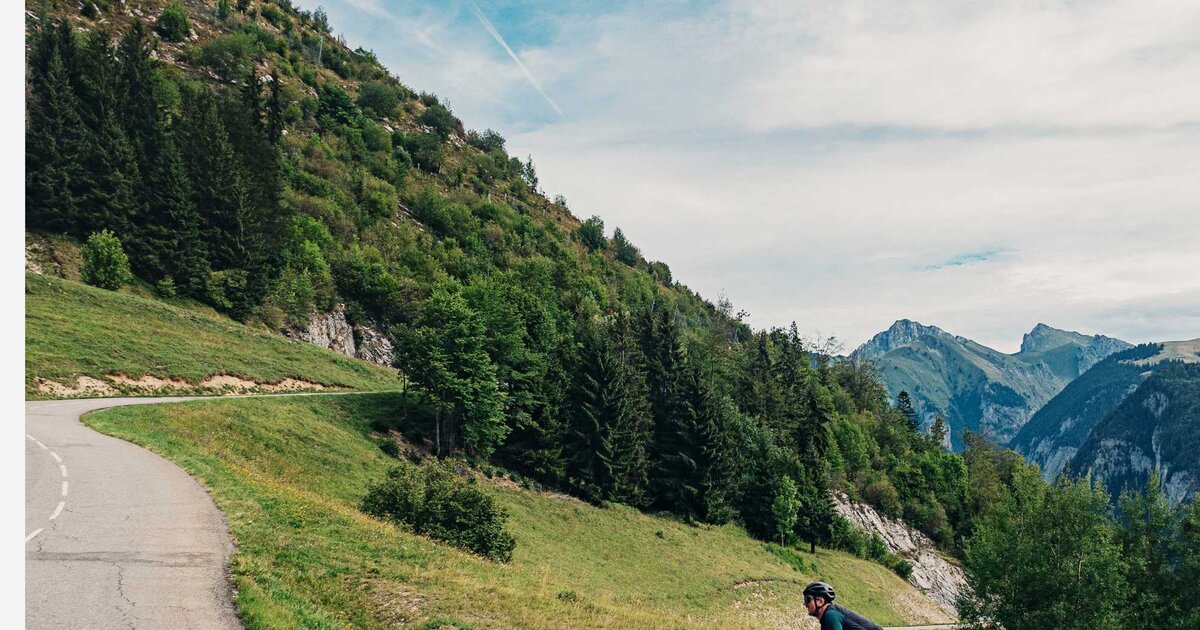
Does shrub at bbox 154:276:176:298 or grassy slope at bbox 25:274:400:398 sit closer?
grassy slope at bbox 25:274:400:398

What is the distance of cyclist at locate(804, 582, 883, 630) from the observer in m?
9.17

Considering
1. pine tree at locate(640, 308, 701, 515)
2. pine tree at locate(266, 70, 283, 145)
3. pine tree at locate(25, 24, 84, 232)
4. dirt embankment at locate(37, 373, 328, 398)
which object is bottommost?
pine tree at locate(640, 308, 701, 515)

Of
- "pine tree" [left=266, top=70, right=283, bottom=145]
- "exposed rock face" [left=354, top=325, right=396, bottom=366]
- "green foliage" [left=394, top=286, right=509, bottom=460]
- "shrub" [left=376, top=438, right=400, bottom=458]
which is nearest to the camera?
"shrub" [left=376, top=438, right=400, bottom=458]

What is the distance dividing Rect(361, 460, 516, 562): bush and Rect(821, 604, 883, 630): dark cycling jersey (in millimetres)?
20722

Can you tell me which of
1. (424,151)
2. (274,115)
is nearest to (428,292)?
(274,115)

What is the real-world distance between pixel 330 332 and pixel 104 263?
28.7 metres

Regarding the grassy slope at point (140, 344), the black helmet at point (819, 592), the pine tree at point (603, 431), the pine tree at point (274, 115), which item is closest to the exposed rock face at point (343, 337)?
the grassy slope at point (140, 344)

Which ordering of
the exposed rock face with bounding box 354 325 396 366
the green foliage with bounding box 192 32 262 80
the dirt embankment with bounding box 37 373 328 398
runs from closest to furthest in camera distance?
the dirt embankment with bounding box 37 373 328 398 → the exposed rock face with bounding box 354 325 396 366 → the green foliage with bounding box 192 32 262 80

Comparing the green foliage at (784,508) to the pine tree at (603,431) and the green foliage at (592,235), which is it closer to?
the pine tree at (603,431)

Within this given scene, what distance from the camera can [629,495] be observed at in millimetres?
64875

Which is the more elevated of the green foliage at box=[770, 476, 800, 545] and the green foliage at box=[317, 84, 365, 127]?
the green foliage at box=[317, 84, 365, 127]

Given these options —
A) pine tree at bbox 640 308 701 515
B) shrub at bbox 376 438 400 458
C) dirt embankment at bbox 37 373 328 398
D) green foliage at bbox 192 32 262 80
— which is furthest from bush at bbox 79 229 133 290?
green foliage at bbox 192 32 262 80

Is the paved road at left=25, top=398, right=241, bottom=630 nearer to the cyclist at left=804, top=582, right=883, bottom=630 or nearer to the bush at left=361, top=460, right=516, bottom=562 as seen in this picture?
the bush at left=361, top=460, right=516, bottom=562

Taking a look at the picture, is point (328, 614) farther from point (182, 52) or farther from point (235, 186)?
point (182, 52)
